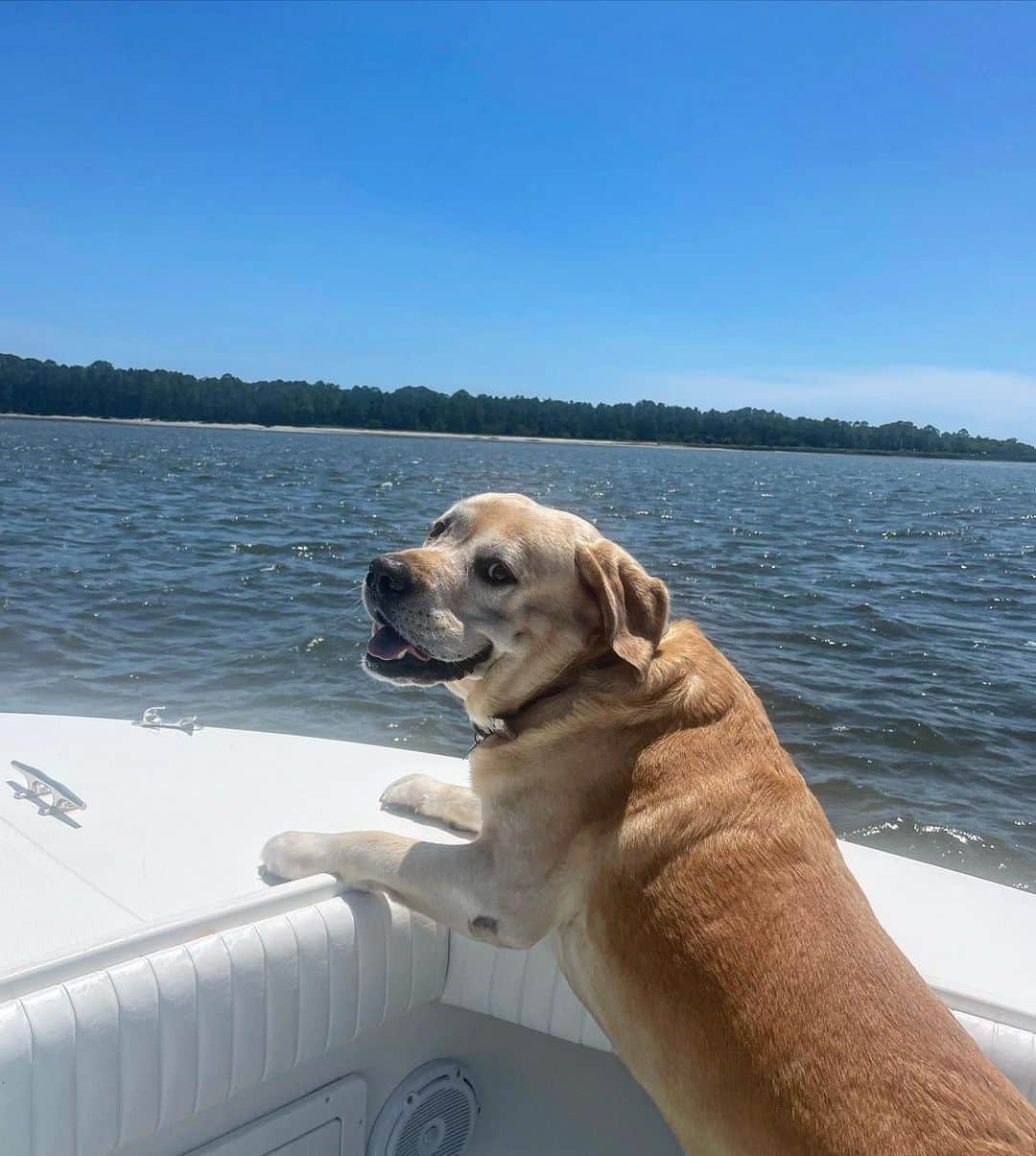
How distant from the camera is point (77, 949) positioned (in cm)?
222

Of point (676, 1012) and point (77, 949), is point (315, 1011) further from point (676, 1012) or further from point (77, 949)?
Answer: point (676, 1012)

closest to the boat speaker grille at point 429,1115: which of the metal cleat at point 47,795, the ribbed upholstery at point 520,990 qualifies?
the ribbed upholstery at point 520,990

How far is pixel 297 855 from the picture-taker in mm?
2912

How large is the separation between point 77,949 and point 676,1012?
1388 millimetres

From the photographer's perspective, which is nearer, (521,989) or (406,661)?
(521,989)

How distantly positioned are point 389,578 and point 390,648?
23cm

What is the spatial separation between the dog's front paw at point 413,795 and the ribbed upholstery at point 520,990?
695 millimetres

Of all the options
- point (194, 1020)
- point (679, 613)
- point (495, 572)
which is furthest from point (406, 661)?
point (679, 613)

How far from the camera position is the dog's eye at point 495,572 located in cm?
307

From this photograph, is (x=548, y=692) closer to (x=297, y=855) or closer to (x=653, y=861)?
(x=653, y=861)

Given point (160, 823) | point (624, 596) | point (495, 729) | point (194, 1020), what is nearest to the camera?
point (194, 1020)

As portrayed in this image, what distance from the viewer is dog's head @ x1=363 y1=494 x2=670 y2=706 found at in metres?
3.03

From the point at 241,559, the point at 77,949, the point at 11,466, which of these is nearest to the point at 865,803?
the point at 77,949

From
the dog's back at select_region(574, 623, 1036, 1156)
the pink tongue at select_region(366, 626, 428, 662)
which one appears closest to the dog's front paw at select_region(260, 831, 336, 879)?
the pink tongue at select_region(366, 626, 428, 662)
